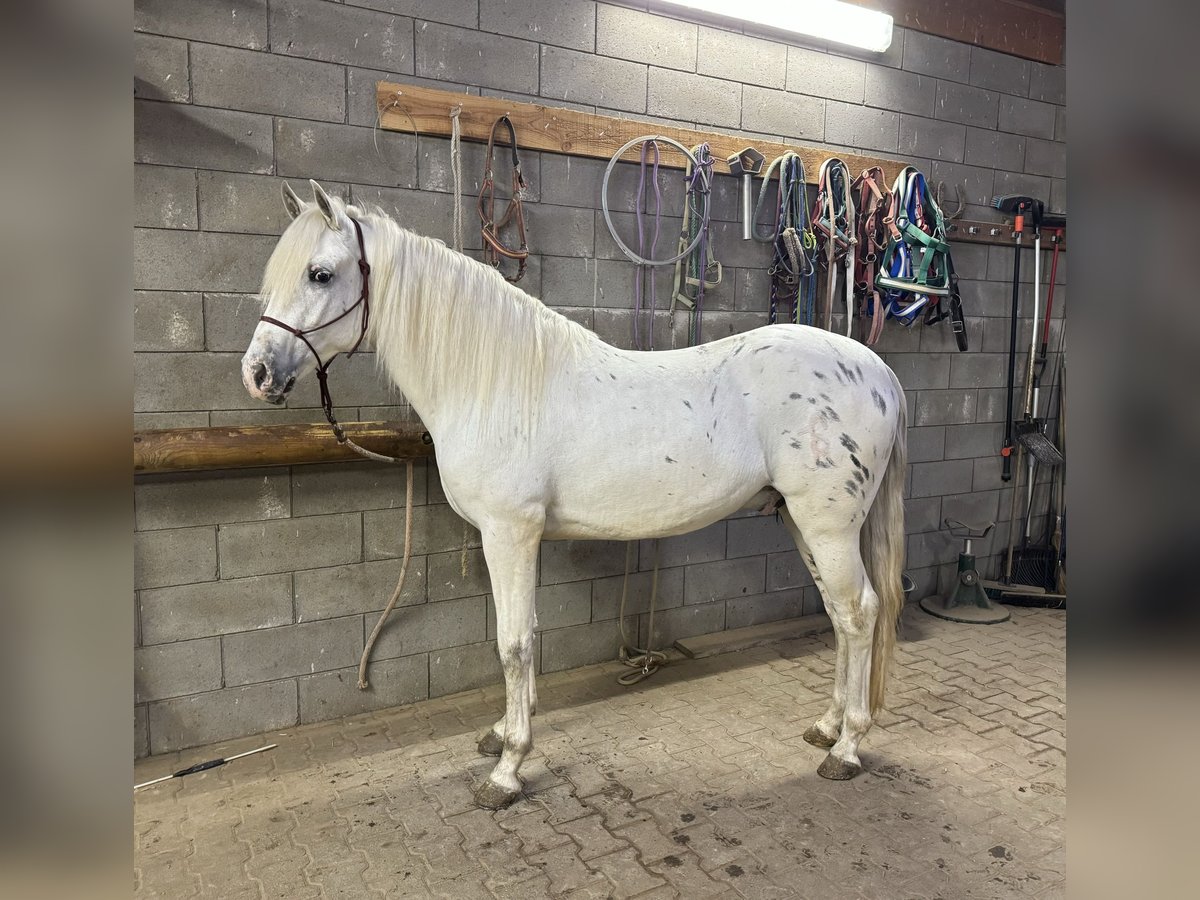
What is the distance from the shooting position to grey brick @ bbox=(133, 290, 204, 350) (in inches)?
84.0

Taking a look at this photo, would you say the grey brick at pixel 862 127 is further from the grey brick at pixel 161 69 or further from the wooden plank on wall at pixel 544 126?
the grey brick at pixel 161 69

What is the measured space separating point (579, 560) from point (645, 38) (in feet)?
6.52

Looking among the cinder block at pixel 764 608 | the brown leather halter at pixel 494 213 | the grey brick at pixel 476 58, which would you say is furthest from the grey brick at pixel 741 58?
the cinder block at pixel 764 608

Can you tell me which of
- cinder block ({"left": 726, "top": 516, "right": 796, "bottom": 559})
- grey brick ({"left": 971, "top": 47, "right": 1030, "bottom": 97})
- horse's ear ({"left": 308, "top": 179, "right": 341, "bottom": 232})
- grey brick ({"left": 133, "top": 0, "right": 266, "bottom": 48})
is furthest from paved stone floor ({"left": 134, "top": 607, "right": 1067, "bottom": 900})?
grey brick ({"left": 971, "top": 47, "right": 1030, "bottom": 97})

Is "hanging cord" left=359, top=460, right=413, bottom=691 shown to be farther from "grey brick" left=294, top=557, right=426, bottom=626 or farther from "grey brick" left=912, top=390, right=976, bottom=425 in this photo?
"grey brick" left=912, top=390, right=976, bottom=425

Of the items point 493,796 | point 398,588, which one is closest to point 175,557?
point 398,588

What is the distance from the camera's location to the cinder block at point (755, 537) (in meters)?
3.18

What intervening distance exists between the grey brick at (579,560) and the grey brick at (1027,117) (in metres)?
2.97

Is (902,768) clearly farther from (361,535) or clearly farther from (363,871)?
(361,535)

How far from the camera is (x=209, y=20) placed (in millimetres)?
2119

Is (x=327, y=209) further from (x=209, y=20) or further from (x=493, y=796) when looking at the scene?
(x=493, y=796)
